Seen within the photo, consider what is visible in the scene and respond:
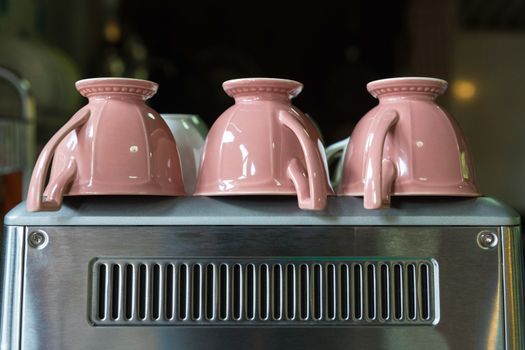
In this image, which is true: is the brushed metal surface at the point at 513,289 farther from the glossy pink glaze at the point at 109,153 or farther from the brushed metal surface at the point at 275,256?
the glossy pink glaze at the point at 109,153

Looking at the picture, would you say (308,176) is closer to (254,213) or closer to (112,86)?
(254,213)

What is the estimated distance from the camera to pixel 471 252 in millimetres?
456

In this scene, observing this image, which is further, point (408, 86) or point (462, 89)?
point (462, 89)

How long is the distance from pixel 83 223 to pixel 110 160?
5 cm

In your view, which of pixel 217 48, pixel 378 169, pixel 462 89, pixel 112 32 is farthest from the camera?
pixel 462 89

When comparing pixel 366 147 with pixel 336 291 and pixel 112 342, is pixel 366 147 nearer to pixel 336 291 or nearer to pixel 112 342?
pixel 336 291

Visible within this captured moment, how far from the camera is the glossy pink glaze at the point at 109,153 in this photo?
44 centimetres

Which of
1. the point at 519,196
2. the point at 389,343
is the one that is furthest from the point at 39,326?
the point at 519,196

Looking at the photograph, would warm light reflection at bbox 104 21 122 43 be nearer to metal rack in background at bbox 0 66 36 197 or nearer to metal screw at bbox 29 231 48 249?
metal rack in background at bbox 0 66 36 197

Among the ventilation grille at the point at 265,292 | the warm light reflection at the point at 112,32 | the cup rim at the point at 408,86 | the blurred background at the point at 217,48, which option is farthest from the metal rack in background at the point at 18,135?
the cup rim at the point at 408,86

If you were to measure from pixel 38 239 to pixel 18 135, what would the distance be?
71 centimetres

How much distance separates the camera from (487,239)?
46cm

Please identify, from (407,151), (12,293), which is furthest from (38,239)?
(407,151)

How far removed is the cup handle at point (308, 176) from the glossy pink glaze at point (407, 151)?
3 cm
